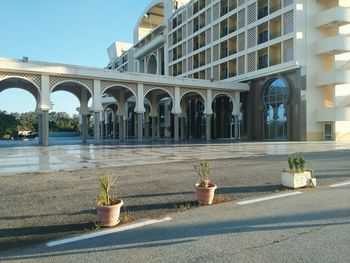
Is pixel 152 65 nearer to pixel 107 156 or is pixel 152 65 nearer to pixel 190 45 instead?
pixel 190 45

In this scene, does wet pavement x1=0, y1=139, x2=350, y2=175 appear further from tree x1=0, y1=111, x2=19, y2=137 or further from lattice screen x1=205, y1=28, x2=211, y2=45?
tree x1=0, y1=111, x2=19, y2=137

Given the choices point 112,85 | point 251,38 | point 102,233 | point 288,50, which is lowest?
point 102,233

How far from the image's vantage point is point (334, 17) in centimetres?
3362

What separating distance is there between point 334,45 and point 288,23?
17.3 feet

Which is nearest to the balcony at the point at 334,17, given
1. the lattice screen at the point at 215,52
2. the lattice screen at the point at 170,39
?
the lattice screen at the point at 215,52

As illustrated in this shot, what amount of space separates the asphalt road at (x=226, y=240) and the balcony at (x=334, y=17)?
32325 millimetres

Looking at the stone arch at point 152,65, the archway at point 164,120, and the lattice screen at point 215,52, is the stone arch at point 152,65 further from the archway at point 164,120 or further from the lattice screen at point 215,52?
the lattice screen at point 215,52

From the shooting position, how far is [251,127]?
41531mm

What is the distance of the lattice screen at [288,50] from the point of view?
35219mm

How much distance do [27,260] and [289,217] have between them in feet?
14.0

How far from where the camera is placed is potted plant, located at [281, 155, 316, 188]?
348 inches

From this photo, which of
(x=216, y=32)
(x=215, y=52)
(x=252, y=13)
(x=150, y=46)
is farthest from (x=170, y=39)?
(x=252, y=13)

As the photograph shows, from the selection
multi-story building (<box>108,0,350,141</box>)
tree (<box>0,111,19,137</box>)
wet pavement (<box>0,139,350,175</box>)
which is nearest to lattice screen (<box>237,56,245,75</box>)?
multi-story building (<box>108,0,350,141</box>)

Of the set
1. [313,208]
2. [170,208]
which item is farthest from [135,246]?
[313,208]
